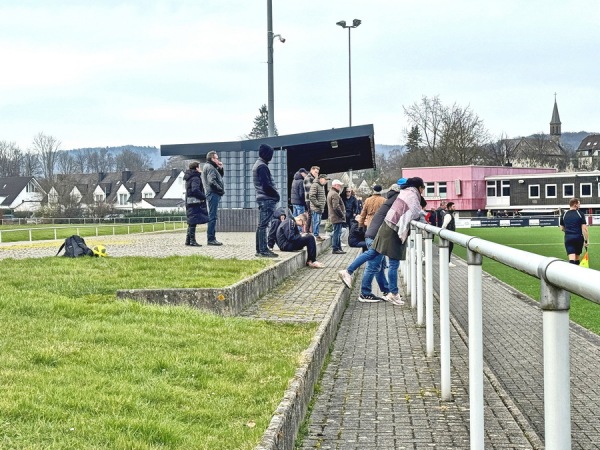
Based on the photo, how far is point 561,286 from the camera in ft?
6.64

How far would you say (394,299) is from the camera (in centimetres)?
1266

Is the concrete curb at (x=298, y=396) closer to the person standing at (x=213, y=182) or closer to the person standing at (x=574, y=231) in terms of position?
the person standing at (x=213, y=182)

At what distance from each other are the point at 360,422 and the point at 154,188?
13226cm

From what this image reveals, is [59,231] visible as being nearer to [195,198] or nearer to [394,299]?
[195,198]

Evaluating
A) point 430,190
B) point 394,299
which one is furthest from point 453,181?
point 394,299

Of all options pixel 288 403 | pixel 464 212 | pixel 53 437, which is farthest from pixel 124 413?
pixel 464 212

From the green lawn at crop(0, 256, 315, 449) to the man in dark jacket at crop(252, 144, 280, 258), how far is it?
15.1ft

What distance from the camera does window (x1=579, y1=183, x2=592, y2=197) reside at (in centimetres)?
8144

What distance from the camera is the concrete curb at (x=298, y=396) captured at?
4.23 metres

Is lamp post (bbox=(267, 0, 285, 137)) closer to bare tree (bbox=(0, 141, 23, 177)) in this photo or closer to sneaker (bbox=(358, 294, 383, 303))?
sneaker (bbox=(358, 294, 383, 303))

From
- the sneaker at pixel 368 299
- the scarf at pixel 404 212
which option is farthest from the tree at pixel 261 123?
the scarf at pixel 404 212

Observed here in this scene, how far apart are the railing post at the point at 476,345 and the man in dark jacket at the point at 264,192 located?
386 inches

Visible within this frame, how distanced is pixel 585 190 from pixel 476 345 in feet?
267

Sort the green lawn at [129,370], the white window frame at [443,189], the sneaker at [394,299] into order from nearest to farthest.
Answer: the green lawn at [129,370], the sneaker at [394,299], the white window frame at [443,189]
